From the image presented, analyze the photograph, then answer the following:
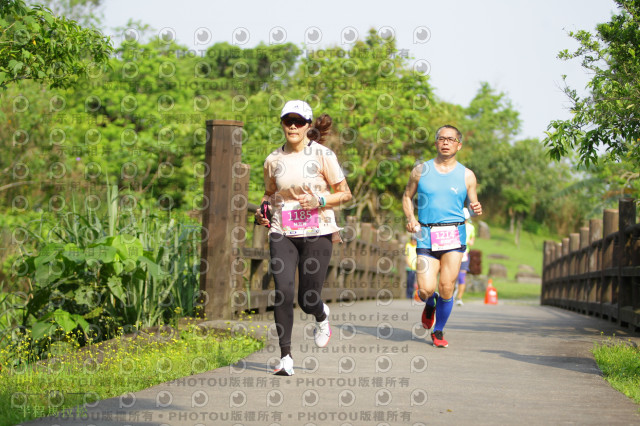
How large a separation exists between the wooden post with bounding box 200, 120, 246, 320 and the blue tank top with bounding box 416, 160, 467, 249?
74.7 inches

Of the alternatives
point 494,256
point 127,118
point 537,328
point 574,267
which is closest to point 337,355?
point 537,328

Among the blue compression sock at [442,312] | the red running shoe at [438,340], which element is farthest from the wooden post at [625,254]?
the red running shoe at [438,340]

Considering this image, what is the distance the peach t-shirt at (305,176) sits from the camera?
5.95 meters

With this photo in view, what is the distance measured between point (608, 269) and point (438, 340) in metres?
5.30

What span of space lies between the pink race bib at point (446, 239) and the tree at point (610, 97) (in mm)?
1113

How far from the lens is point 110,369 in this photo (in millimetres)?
5805

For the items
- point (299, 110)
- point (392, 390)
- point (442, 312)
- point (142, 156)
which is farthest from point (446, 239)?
point (142, 156)

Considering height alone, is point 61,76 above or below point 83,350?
above

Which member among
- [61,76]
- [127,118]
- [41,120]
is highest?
[127,118]

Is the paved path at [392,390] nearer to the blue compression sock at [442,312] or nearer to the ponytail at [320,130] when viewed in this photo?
the blue compression sock at [442,312]

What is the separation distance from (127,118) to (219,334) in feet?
91.8

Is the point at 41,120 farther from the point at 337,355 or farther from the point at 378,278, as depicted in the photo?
the point at 337,355

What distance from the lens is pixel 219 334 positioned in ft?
24.9

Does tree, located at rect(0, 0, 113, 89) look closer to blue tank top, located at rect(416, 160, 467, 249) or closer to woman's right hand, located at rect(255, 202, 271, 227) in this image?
woman's right hand, located at rect(255, 202, 271, 227)
